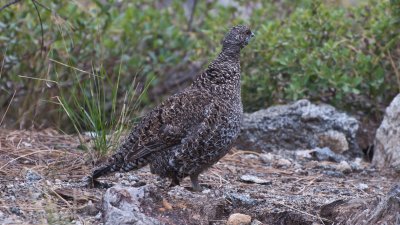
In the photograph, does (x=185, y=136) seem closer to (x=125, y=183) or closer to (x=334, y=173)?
(x=125, y=183)

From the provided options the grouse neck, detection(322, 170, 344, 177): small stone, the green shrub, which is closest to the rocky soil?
detection(322, 170, 344, 177): small stone

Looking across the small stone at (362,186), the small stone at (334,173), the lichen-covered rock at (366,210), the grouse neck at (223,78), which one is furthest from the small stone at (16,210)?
the small stone at (334,173)

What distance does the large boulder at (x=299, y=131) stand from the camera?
301 inches

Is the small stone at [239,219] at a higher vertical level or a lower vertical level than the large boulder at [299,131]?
lower

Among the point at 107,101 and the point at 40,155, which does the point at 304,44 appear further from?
the point at 40,155

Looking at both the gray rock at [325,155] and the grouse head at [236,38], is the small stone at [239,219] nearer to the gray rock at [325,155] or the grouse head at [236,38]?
the grouse head at [236,38]

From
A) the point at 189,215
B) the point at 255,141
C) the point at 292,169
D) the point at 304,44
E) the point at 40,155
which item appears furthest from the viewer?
the point at 304,44

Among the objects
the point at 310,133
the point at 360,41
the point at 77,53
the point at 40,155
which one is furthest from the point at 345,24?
the point at 40,155

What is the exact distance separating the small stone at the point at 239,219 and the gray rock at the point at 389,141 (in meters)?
2.37

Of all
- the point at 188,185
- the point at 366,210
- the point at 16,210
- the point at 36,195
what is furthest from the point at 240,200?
the point at 16,210

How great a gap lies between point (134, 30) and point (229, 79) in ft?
15.0

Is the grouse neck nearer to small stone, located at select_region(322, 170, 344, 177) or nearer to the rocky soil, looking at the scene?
the rocky soil

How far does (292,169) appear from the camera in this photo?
6938 mm

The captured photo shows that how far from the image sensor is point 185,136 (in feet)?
18.3
